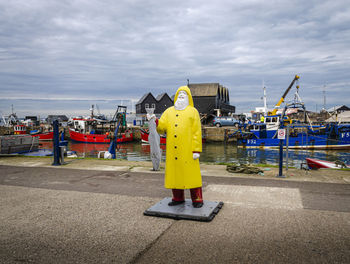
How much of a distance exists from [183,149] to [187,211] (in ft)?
3.26

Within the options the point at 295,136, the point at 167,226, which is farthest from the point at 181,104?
the point at 295,136

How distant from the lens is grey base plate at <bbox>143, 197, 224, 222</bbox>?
14.0 feet

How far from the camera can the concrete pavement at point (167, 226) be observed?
3146 mm

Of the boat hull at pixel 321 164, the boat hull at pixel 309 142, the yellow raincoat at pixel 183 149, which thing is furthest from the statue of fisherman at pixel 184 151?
the boat hull at pixel 309 142

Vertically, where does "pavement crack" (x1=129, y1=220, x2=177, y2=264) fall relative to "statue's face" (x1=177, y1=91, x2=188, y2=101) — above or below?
below

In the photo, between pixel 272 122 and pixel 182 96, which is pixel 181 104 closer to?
pixel 182 96

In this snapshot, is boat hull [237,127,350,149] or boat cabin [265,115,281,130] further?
boat cabin [265,115,281,130]

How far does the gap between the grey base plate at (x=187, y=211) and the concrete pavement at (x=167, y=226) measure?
107 mm

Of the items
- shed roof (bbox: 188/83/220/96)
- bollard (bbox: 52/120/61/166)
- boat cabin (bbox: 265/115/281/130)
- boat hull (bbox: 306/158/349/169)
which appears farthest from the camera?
shed roof (bbox: 188/83/220/96)

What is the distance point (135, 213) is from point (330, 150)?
2660 cm

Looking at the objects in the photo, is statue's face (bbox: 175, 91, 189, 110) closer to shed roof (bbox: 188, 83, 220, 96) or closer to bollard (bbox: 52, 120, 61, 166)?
bollard (bbox: 52, 120, 61, 166)

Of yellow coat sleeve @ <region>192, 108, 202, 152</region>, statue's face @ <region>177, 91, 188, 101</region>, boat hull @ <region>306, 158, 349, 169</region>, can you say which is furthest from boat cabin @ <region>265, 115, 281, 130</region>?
yellow coat sleeve @ <region>192, 108, 202, 152</region>

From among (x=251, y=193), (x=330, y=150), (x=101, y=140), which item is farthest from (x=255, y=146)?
(x=251, y=193)

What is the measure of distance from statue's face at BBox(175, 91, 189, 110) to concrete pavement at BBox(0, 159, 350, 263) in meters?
1.85
